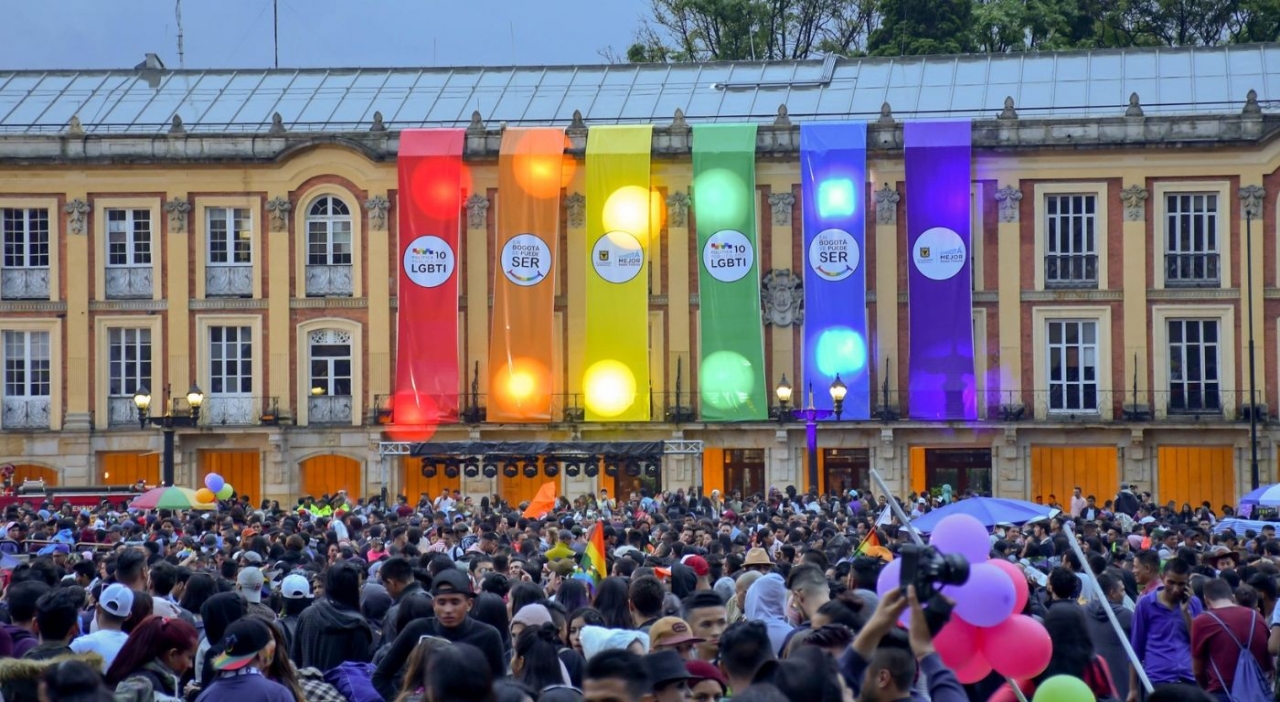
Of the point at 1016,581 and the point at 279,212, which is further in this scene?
the point at 279,212

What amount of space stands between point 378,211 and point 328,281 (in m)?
2.26

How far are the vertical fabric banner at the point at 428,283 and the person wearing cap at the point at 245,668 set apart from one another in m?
35.6

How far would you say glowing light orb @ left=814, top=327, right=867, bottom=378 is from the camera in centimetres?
4409

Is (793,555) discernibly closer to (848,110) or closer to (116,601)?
(116,601)

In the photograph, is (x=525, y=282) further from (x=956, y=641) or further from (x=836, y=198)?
(x=956, y=641)

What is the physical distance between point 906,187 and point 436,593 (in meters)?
34.2

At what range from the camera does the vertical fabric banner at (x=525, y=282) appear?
1752 inches

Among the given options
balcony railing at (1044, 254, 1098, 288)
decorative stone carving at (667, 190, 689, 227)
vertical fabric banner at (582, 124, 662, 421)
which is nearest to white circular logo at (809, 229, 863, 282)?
decorative stone carving at (667, 190, 689, 227)

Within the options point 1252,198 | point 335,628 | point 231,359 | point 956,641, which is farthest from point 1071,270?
point 956,641

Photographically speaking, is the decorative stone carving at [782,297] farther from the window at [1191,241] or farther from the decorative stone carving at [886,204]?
the window at [1191,241]

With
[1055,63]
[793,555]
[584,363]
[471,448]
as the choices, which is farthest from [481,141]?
[793,555]

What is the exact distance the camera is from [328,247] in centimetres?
4656

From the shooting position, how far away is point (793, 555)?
58.3ft

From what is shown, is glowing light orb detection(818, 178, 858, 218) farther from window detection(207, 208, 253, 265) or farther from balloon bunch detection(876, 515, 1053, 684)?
balloon bunch detection(876, 515, 1053, 684)
